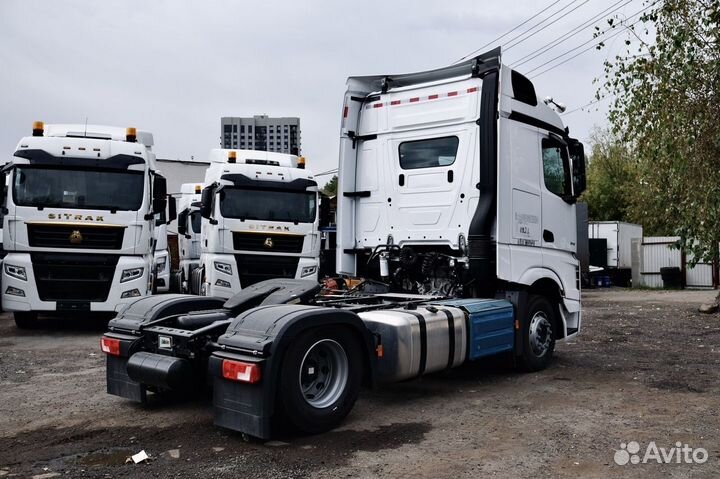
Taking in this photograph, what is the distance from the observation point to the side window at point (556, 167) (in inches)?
328

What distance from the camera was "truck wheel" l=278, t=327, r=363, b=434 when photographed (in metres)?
4.99

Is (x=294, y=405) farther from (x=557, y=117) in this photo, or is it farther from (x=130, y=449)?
(x=557, y=117)

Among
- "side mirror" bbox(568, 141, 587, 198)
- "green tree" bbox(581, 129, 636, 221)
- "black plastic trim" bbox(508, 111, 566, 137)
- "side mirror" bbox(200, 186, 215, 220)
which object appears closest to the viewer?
"black plastic trim" bbox(508, 111, 566, 137)

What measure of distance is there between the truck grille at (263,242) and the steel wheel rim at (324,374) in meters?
8.27

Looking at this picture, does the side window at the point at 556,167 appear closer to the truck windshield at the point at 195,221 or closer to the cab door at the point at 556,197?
the cab door at the point at 556,197

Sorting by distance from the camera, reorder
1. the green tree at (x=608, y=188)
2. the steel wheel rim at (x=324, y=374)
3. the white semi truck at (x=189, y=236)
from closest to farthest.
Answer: the steel wheel rim at (x=324, y=374), the white semi truck at (x=189, y=236), the green tree at (x=608, y=188)

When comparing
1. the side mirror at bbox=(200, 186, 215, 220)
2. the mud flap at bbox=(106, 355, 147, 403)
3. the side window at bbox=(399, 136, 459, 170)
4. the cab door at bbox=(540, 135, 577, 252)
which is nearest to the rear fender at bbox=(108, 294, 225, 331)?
the mud flap at bbox=(106, 355, 147, 403)

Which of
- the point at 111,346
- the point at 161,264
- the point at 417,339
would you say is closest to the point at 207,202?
the point at 161,264

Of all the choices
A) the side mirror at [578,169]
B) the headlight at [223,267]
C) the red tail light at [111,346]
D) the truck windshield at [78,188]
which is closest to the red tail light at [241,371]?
the red tail light at [111,346]

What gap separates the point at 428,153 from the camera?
813 cm

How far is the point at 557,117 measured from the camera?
28.5 ft

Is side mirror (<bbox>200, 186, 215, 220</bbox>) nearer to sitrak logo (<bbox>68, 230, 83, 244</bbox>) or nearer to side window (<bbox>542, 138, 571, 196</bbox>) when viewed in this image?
sitrak logo (<bbox>68, 230, 83, 244</bbox>)

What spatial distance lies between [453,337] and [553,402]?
3.74 ft

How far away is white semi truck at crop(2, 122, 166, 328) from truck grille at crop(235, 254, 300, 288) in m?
2.03
